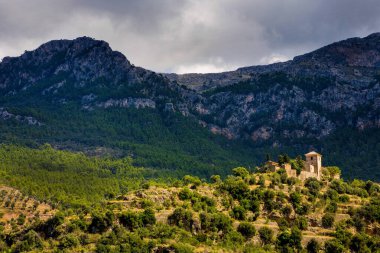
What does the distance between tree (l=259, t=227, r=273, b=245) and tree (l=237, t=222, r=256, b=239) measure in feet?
5.57

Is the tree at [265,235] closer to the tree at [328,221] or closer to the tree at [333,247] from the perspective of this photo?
the tree at [333,247]

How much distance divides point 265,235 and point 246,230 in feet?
12.6

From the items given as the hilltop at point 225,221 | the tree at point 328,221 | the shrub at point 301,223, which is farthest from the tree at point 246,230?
the tree at point 328,221

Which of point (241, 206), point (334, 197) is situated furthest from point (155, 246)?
point (334, 197)

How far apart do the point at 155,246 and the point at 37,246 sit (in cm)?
2209

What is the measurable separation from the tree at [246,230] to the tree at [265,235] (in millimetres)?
1698

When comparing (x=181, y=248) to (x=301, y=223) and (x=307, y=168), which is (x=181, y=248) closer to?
(x=301, y=223)

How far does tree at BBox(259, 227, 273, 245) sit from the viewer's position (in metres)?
138

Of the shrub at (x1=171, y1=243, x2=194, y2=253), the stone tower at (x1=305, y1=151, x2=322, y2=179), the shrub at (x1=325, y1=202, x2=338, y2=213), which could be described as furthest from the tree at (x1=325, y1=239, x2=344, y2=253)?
the stone tower at (x1=305, y1=151, x2=322, y2=179)

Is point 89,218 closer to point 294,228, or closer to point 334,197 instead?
point 294,228

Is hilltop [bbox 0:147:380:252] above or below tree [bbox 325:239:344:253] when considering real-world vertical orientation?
above

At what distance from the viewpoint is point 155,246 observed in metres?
127

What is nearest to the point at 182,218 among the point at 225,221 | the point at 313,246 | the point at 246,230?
the point at 225,221

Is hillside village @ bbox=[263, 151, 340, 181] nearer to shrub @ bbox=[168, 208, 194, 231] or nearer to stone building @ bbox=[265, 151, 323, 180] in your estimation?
stone building @ bbox=[265, 151, 323, 180]
